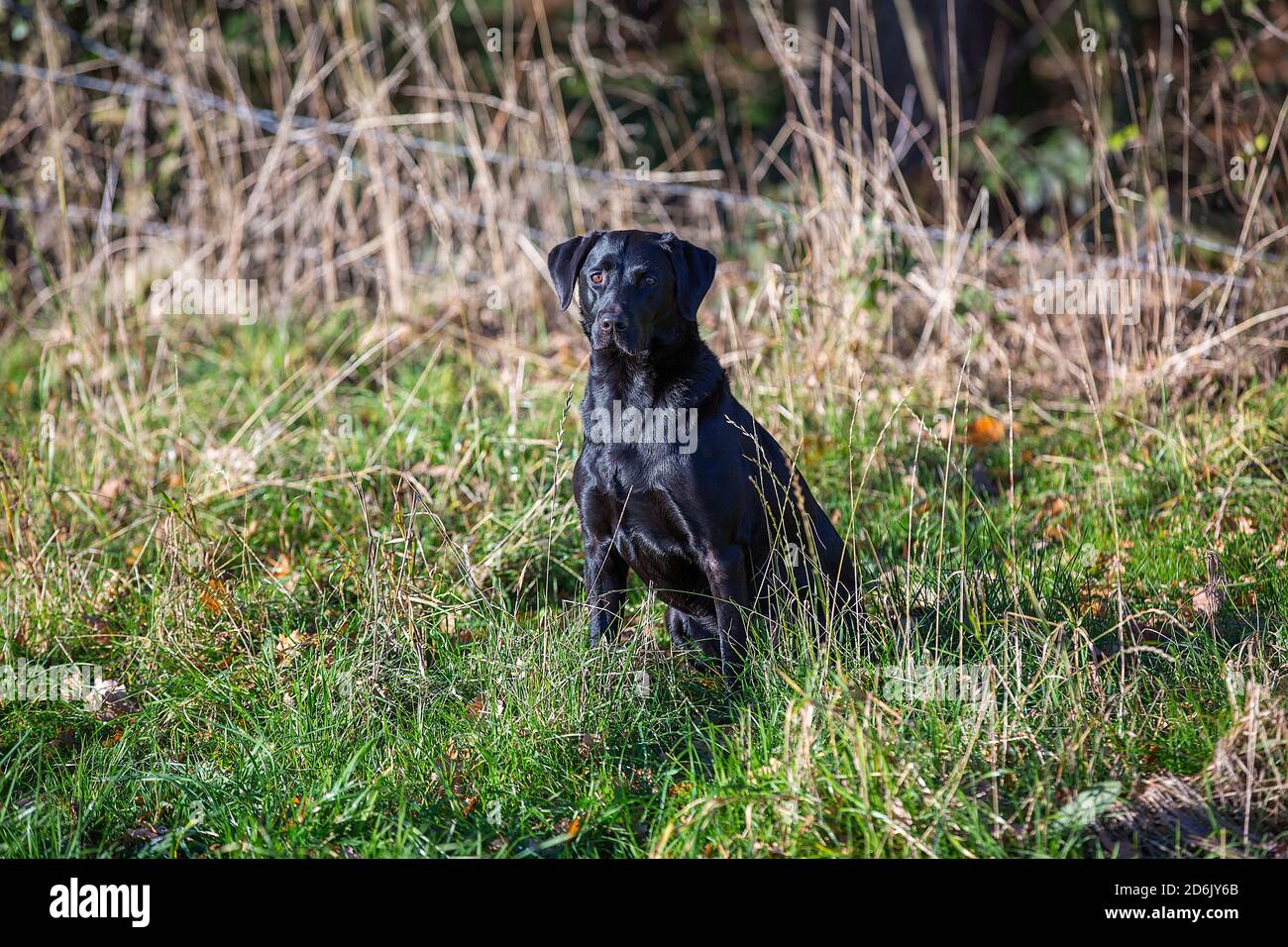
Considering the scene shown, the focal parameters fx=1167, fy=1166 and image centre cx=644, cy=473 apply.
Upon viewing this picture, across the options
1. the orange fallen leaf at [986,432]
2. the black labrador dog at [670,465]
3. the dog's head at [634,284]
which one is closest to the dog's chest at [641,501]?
the black labrador dog at [670,465]

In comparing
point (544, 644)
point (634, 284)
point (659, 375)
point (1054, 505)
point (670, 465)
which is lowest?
point (544, 644)

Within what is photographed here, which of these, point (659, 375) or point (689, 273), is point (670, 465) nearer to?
point (659, 375)

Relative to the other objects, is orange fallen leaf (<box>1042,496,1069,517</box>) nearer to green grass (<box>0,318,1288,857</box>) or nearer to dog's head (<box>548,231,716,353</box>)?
green grass (<box>0,318,1288,857</box>)

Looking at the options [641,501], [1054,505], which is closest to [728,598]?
[641,501]

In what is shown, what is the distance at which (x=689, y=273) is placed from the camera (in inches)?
127

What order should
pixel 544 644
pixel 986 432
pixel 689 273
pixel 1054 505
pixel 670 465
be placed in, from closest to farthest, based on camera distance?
pixel 544 644 < pixel 670 465 < pixel 689 273 < pixel 1054 505 < pixel 986 432

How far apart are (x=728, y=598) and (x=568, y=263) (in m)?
1.05

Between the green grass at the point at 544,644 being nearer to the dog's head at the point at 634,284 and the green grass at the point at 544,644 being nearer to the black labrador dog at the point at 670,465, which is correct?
the black labrador dog at the point at 670,465

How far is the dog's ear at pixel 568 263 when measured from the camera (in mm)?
3293

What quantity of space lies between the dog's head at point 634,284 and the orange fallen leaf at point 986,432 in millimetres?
1977

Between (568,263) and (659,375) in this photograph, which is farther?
(568,263)

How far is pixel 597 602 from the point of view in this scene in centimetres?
325

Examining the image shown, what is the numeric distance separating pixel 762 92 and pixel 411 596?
26.4ft
